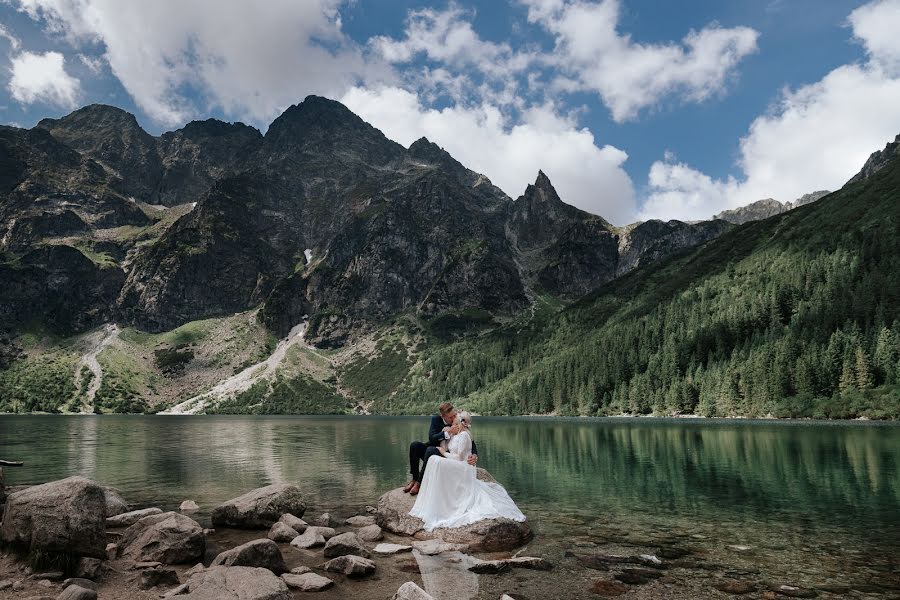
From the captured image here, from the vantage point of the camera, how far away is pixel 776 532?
77.5 feet

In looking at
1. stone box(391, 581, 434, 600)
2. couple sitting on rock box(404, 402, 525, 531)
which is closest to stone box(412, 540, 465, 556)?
couple sitting on rock box(404, 402, 525, 531)

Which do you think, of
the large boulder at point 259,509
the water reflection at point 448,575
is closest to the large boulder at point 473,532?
the water reflection at point 448,575

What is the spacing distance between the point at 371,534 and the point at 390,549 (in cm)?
282

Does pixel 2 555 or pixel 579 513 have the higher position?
pixel 2 555

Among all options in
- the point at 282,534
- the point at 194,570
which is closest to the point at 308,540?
the point at 282,534

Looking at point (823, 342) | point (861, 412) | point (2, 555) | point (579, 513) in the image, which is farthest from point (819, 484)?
point (823, 342)

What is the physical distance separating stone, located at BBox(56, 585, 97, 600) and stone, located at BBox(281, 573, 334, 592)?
5262mm

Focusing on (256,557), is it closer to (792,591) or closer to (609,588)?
(609,588)

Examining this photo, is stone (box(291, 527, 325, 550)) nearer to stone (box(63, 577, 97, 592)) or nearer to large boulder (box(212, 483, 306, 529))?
large boulder (box(212, 483, 306, 529))

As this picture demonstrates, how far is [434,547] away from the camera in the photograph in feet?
69.7

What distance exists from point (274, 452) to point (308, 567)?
60289 mm

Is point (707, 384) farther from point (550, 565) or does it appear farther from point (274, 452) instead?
point (550, 565)

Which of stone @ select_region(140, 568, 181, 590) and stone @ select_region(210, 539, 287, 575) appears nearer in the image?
stone @ select_region(140, 568, 181, 590)

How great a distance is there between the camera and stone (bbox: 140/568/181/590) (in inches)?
645
